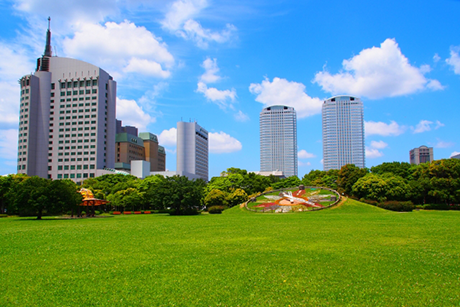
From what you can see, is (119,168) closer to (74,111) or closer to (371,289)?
(74,111)

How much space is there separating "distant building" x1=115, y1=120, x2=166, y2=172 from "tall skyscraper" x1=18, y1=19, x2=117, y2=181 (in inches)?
522

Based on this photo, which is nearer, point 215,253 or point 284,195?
point 215,253

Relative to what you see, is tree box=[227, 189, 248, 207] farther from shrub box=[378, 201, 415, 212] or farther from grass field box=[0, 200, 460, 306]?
grass field box=[0, 200, 460, 306]

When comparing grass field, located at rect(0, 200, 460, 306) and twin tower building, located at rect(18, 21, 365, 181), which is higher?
twin tower building, located at rect(18, 21, 365, 181)

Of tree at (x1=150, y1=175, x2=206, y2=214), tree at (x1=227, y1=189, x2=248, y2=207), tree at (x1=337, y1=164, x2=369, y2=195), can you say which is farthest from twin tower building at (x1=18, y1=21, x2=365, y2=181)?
tree at (x1=337, y1=164, x2=369, y2=195)

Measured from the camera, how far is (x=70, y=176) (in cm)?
11775

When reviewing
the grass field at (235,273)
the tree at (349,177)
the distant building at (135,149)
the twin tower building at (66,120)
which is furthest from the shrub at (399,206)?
the distant building at (135,149)

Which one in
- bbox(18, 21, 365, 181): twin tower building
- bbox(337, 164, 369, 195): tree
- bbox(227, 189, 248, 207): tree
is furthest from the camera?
bbox(18, 21, 365, 181): twin tower building

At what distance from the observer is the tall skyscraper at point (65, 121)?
11669cm

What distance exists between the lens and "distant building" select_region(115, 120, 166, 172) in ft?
460

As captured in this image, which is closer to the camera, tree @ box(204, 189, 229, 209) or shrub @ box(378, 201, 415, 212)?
shrub @ box(378, 201, 415, 212)

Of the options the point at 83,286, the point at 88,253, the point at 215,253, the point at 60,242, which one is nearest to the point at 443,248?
the point at 215,253

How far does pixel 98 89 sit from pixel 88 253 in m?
114

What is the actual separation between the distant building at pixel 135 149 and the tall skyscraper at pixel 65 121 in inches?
522
